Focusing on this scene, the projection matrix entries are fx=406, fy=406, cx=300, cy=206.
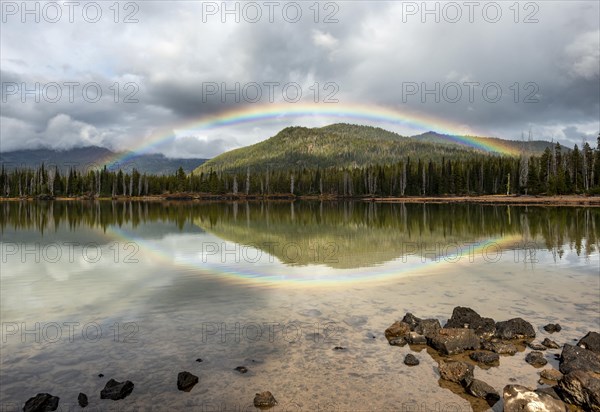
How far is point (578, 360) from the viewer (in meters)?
11.1

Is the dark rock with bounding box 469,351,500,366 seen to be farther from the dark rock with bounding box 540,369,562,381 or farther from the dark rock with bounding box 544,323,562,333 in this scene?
the dark rock with bounding box 544,323,562,333

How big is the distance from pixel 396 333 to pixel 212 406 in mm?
7111

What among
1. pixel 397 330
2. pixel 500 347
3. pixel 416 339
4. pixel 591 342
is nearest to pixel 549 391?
pixel 500 347

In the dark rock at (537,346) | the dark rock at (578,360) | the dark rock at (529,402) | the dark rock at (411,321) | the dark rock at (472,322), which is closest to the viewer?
the dark rock at (529,402)

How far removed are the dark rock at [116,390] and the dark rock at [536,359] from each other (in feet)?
36.9

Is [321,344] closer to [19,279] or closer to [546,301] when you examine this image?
[546,301]

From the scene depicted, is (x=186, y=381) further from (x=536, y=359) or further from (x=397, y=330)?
(x=536, y=359)

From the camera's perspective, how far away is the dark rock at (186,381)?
34.5 feet

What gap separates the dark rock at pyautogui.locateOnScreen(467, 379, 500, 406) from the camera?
9898 mm

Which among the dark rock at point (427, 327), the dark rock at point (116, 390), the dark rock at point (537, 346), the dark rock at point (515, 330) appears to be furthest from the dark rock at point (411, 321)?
the dark rock at point (116, 390)

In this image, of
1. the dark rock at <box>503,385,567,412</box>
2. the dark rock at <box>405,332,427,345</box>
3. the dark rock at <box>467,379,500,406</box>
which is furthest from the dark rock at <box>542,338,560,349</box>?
the dark rock at <box>503,385,567,412</box>

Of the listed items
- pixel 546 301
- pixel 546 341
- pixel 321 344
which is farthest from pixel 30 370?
pixel 546 301

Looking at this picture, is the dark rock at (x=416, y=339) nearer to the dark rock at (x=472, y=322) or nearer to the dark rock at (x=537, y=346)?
the dark rock at (x=472, y=322)

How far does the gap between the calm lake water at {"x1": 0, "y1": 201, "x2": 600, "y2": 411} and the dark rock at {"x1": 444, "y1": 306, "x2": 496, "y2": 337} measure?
40.2 inches
